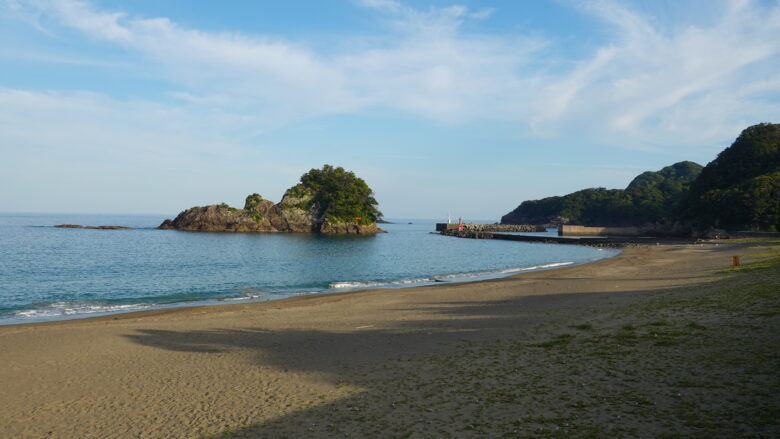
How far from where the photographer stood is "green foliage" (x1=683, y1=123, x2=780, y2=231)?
76375mm

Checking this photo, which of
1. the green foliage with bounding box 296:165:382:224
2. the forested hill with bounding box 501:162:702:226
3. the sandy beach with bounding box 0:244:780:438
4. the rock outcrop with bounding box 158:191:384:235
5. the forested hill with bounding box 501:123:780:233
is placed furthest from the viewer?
the forested hill with bounding box 501:162:702:226

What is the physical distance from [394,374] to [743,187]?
316ft

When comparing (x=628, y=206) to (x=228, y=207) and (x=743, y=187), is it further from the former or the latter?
(x=228, y=207)

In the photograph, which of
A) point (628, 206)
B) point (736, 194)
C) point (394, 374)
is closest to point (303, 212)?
point (736, 194)

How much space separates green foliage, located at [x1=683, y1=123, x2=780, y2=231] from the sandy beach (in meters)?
75.4

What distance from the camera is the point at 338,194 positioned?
124 meters

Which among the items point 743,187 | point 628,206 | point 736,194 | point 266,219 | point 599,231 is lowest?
point 599,231

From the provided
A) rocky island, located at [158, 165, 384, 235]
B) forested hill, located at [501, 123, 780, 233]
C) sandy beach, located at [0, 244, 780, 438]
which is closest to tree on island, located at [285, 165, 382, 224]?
rocky island, located at [158, 165, 384, 235]

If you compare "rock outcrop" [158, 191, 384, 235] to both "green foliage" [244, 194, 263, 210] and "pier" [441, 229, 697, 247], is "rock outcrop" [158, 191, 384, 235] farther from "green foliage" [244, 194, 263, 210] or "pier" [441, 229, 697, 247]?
"pier" [441, 229, 697, 247]

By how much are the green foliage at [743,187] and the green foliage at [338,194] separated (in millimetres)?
76525

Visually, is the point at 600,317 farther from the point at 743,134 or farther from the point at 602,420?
the point at 743,134

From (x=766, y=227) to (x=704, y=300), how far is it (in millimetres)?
78353

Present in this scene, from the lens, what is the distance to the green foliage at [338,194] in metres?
124

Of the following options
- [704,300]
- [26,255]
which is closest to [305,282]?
[704,300]
